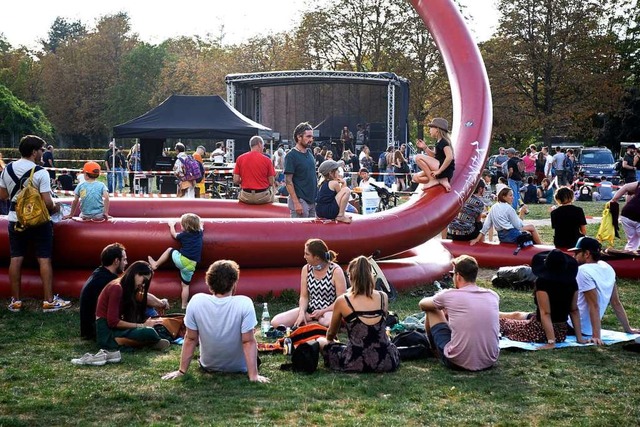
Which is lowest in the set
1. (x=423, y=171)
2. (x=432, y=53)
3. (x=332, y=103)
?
(x=423, y=171)

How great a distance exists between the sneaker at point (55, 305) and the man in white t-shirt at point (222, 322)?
2.88m

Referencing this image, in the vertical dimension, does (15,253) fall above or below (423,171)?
below

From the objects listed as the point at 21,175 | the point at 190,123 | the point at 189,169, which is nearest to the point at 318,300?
the point at 21,175

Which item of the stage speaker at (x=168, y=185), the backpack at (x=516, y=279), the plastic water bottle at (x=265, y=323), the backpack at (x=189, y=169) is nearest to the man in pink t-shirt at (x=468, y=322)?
the plastic water bottle at (x=265, y=323)

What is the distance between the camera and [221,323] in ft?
19.5

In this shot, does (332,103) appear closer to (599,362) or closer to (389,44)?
(389,44)

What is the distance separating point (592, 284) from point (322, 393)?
8.75 feet

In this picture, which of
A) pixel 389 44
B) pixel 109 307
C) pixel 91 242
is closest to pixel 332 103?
pixel 389 44

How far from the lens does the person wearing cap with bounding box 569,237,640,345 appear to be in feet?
23.4

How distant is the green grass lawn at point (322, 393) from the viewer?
514cm

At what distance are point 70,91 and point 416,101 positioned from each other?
24.8 m

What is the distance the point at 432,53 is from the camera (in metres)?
39.7

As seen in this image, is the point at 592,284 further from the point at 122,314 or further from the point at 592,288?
the point at 122,314

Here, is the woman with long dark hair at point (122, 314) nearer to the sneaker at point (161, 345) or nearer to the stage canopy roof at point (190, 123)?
the sneaker at point (161, 345)
